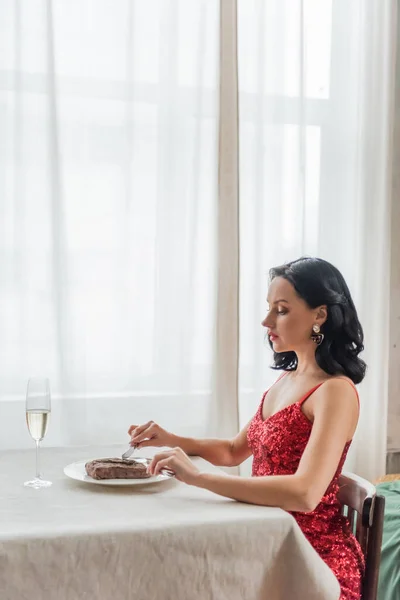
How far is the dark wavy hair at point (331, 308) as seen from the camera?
1.77 metres

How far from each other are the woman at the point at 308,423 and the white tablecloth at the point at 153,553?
107 mm

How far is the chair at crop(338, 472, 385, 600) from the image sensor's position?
4.86 ft

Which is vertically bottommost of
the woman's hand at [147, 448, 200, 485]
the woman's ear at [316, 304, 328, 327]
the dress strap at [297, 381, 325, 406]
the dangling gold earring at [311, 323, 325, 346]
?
the woman's hand at [147, 448, 200, 485]

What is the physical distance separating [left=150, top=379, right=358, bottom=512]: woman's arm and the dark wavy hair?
22 cm

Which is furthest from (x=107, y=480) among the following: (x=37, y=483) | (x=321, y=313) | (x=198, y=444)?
(x=321, y=313)

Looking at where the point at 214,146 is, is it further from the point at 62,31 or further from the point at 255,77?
the point at 62,31

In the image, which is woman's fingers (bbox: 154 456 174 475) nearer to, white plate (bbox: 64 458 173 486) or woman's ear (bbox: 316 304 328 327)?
white plate (bbox: 64 458 173 486)

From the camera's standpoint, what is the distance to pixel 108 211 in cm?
278

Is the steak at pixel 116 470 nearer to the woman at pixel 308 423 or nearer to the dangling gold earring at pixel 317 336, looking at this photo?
the woman at pixel 308 423

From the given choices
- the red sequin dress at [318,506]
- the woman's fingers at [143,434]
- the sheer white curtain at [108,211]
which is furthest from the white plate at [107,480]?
the sheer white curtain at [108,211]

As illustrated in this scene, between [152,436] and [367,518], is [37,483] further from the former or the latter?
[367,518]

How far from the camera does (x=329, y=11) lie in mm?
3055

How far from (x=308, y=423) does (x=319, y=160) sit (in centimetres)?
164

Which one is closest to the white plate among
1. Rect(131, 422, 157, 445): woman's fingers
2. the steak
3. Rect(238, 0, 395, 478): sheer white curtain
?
the steak
